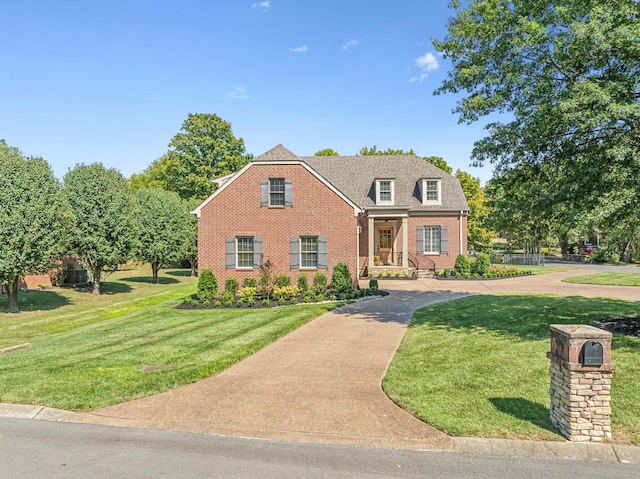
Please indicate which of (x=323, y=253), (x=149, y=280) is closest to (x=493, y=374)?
(x=323, y=253)

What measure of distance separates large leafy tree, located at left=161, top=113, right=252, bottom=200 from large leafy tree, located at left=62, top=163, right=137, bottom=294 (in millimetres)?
19463

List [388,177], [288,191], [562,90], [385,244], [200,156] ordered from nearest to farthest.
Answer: [562,90] → [288,191] → [388,177] → [385,244] → [200,156]

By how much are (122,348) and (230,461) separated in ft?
23.8

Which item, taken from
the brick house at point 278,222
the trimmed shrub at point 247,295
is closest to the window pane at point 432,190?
the brick house at point 278,222

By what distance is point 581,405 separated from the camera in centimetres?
546

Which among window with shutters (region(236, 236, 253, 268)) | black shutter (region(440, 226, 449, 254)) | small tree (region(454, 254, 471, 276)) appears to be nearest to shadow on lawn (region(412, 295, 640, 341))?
small tree (region(454, 254, 471, 276))

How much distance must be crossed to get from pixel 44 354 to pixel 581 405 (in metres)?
12.3

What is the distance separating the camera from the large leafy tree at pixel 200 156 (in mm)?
46875

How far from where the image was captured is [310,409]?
687 centimetres

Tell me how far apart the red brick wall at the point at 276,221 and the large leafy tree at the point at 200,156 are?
27259 mm

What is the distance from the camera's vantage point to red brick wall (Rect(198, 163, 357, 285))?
66.7 ft

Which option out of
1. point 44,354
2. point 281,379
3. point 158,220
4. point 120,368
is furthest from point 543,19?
point 158,220

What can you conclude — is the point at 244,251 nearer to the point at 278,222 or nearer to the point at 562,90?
the point at 278,222

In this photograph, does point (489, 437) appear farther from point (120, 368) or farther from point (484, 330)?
point (120, 368)
